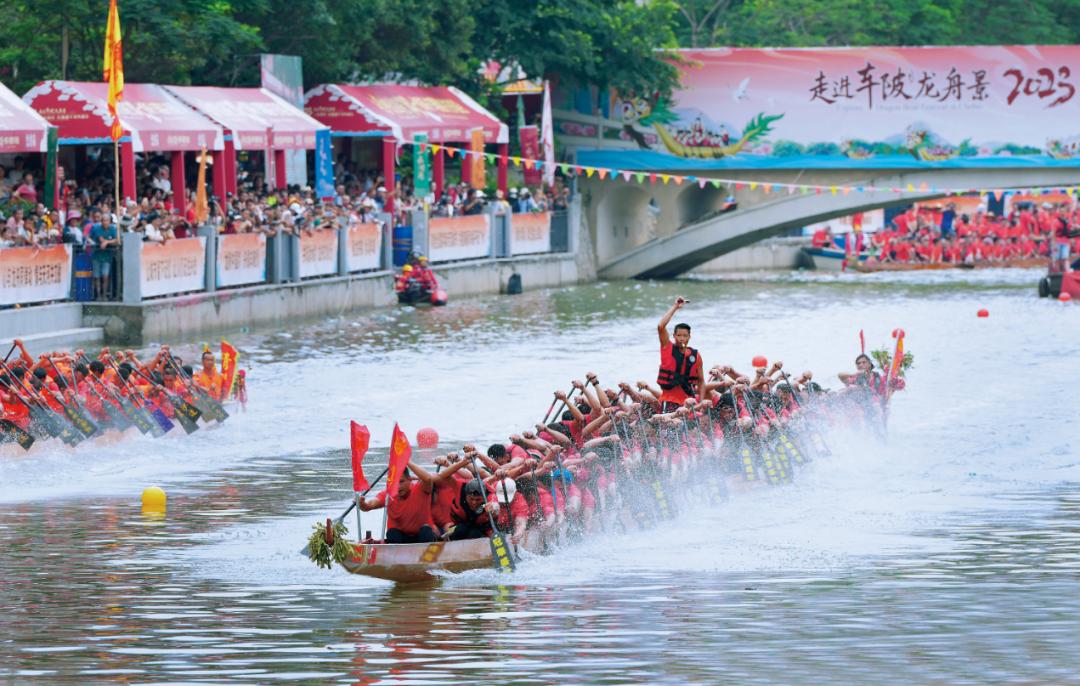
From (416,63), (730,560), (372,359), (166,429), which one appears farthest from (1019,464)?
(416,63)

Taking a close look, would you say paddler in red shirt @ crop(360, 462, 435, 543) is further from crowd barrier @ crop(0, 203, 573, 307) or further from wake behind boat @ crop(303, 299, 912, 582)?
crowd barrier @ crop(0, 203, 573, 307)

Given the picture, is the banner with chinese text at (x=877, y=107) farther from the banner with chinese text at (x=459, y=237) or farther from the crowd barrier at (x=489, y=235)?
the banner with chinese text at (x=459, y=237)

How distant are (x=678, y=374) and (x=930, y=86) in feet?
108

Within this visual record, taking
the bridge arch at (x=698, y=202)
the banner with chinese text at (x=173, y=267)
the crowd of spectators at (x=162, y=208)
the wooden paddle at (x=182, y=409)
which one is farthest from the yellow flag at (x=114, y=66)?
the bridge arch at (x=698, y=202)

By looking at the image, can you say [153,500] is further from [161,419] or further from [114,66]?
[114,66]

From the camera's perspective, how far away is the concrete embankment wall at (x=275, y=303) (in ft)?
113

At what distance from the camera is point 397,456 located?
1692cm

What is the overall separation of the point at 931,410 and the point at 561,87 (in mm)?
26583

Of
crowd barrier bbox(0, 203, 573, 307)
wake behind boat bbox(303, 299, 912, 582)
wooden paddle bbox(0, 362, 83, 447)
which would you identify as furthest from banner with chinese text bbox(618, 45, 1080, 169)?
wooden paddle bbox(0, 362, 83, 447)

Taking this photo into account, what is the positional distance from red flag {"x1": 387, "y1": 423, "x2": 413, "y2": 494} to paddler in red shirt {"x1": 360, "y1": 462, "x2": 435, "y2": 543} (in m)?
0.18

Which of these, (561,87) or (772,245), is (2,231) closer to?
(561,87)

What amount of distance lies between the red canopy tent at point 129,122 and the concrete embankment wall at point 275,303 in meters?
2.22

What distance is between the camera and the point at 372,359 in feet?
115

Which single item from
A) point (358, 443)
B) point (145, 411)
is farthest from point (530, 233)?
point (358, 443)
